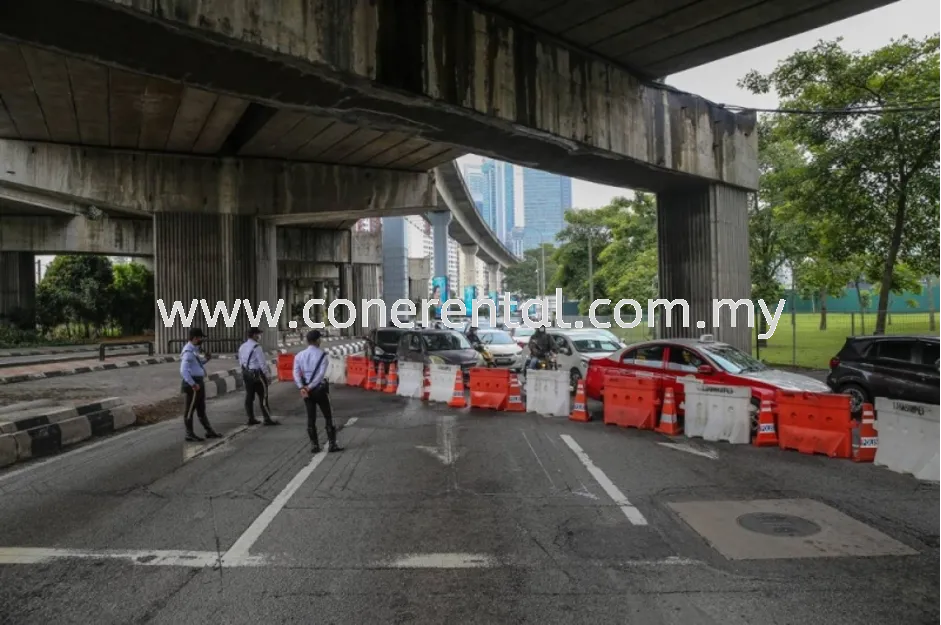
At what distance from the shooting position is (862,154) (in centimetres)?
1866

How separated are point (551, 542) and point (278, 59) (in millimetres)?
6408

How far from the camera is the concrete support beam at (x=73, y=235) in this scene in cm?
4112

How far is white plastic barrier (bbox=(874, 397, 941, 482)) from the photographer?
26.0 ft

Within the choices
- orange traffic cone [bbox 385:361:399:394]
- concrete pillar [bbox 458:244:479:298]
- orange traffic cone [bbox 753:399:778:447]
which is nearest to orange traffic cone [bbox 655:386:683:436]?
orange traffic cone [bbox 753:399:778:447]

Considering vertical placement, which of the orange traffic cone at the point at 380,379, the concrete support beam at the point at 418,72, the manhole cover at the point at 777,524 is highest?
the concrete support beam at the point at 418,72

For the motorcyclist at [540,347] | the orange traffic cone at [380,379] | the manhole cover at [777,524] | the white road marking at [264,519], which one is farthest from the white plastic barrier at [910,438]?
the orange traffic cone at [380,379]

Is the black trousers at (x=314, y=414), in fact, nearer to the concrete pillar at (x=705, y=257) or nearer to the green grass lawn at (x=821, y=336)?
the concrete pillar at (x=705, y=257)

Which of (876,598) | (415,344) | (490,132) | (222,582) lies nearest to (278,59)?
(490,132)

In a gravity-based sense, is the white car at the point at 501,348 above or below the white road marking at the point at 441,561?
above

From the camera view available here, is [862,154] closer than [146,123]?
Yes

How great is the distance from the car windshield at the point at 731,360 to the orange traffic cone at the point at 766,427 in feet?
4.69

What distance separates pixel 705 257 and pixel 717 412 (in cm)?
635

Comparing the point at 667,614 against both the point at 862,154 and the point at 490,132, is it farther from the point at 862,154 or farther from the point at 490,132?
the point at 862,154

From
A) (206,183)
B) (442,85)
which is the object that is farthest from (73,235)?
(442,85)
